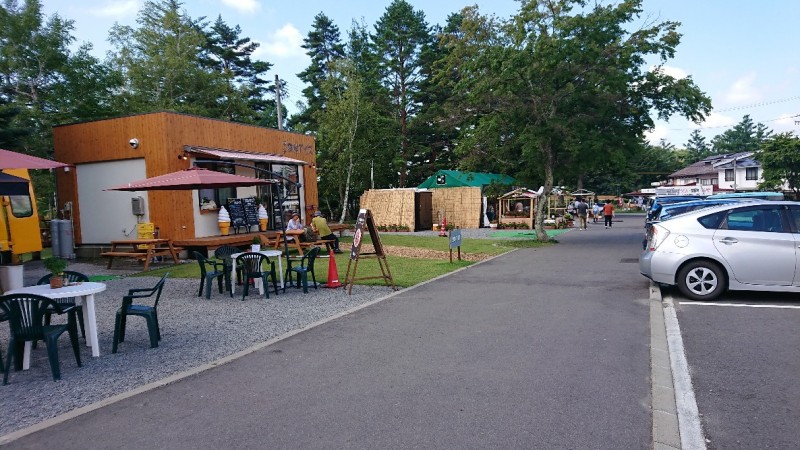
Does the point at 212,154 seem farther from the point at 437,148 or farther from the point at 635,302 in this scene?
the point at 437,148

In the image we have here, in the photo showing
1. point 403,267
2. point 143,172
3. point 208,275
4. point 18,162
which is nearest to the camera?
point 18,162

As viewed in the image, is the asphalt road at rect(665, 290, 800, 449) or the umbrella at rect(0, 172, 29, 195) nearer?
the asphalt road at rect(665, 290, 800, 449)

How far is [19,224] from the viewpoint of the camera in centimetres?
1494


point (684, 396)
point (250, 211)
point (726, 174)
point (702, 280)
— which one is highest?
point (726, 174)

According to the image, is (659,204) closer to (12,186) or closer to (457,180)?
(12,186)

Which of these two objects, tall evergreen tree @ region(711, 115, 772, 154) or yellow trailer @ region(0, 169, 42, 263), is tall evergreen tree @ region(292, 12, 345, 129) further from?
tall evergreen tree @ region(711, 115, 772, 154)

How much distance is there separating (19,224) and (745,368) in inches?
677

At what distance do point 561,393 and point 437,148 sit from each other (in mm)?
37185

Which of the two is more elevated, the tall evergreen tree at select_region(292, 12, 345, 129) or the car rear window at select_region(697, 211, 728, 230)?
the tall evergreen tree at select_region(292, 12, 345, 129)

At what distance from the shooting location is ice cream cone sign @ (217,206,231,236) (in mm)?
16031

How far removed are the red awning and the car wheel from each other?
12.5 metres

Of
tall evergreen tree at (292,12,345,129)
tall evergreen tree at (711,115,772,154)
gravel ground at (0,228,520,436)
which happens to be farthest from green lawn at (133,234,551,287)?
tall evergreen tree at (711,115,772,154)

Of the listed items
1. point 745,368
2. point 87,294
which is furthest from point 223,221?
point 745,368

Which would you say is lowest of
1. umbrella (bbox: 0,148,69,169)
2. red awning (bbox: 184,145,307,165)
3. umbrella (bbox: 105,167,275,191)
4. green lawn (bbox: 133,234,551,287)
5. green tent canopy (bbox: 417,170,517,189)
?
green lawn (bbox: 133,234,551,287)
